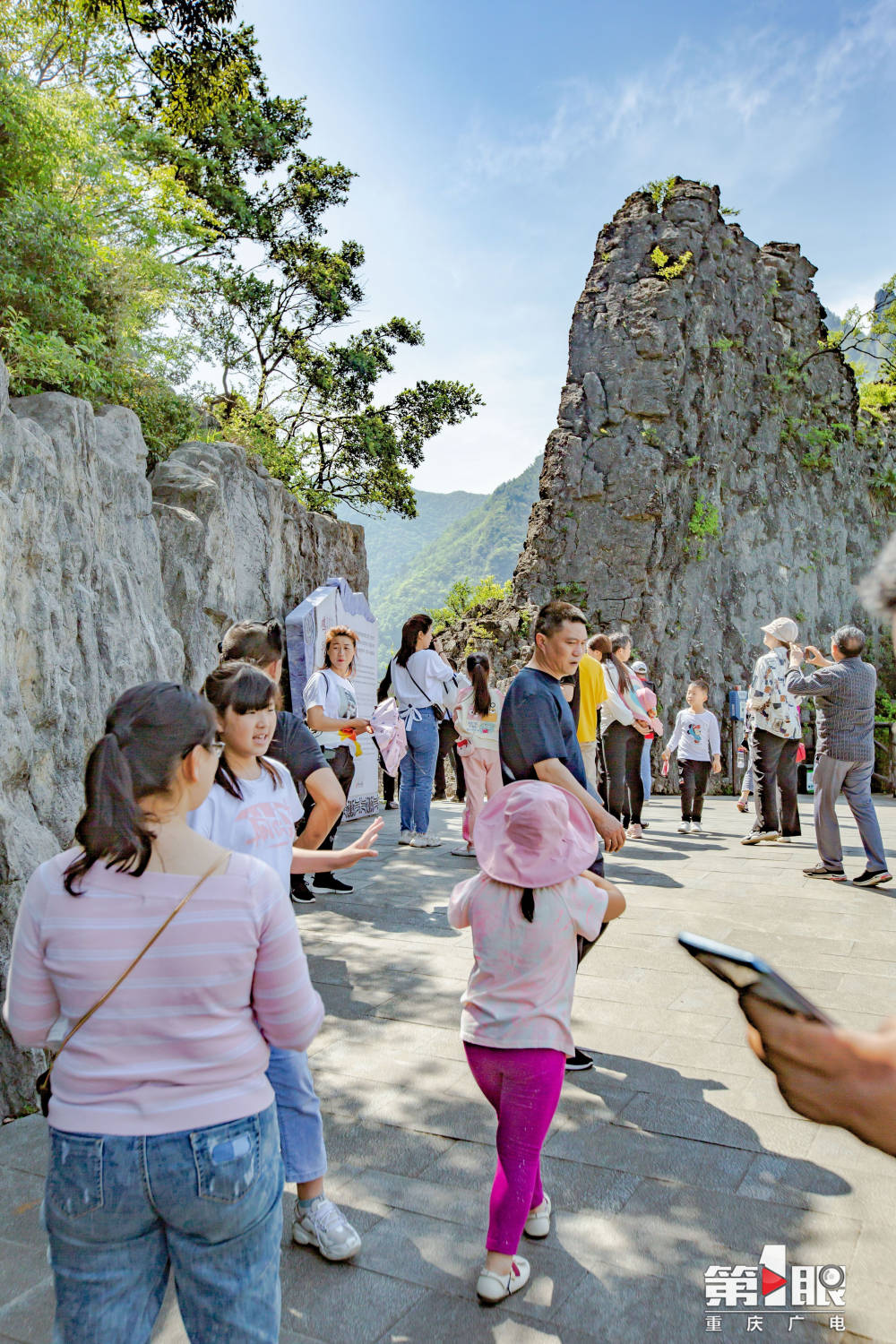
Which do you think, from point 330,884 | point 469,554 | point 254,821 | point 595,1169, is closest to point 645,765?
point 330,884

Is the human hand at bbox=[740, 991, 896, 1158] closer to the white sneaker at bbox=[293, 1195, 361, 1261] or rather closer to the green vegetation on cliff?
the white sneaker at bbox=[293, 1195, 361, 1261]

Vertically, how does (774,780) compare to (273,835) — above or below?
below

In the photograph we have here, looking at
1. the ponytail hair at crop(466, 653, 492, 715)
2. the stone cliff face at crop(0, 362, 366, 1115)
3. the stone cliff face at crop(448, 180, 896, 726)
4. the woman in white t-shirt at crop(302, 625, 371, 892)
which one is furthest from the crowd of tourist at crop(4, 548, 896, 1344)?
the stone cliff face at crop(448, 180, 896, 726)

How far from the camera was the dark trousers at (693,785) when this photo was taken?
9.23m

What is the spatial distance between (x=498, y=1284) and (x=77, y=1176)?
4.01 feet

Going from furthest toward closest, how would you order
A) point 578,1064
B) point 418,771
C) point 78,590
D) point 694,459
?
point 694,459
point 418,771
point 78,590
point 578,1064

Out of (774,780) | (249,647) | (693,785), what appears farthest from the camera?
(693,785)

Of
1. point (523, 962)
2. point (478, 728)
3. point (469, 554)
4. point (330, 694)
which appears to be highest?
point (469, 554)

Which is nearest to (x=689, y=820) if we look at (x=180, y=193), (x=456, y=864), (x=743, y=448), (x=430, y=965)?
(x=456, y=864)

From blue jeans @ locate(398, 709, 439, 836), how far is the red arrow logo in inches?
221

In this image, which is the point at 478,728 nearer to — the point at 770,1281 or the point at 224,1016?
the point at 770,1281

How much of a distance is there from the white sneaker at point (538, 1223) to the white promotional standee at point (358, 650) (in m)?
6.20

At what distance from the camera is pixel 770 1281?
89.4 inches

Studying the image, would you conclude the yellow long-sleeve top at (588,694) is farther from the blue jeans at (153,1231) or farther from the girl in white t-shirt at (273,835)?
the blue jeans at (153,1231)
